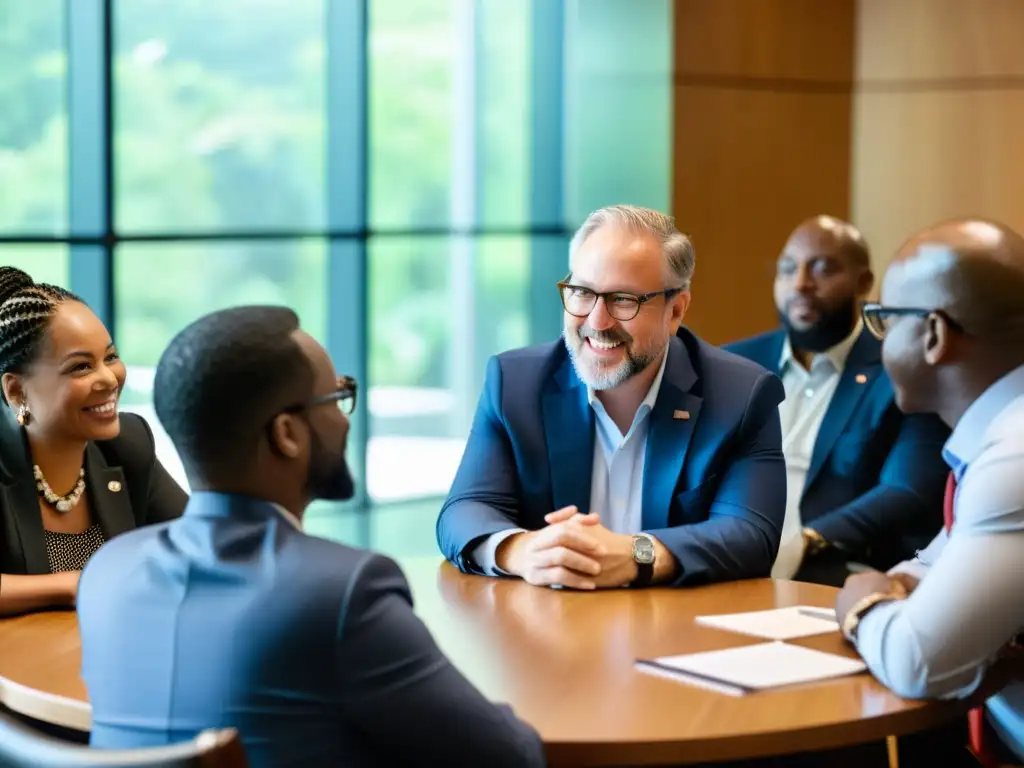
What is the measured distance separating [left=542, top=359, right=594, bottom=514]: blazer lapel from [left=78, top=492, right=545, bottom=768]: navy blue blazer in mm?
1300

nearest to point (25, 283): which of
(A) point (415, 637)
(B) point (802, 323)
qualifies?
(A) point (415, 637)

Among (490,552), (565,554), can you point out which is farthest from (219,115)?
(565,554)

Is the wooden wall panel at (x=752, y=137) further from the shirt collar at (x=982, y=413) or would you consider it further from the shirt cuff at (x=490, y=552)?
the shirt collar at (x=982, y=413)

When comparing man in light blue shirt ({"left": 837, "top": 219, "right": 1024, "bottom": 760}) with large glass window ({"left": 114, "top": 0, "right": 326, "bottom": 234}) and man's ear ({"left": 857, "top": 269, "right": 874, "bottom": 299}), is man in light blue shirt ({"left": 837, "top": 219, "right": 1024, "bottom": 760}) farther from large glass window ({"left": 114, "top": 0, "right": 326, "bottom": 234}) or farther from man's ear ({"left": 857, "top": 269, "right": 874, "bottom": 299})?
large glass window ({"left": 114, "top": 0, "right": 326, "bottom": 234})

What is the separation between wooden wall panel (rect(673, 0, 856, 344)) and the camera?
280 inches

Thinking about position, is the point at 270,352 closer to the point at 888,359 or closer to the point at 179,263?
the point at 888,359

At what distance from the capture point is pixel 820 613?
2.69 m

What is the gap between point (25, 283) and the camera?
3.17 meters

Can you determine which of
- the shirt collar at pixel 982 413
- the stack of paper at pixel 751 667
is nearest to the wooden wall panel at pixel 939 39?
the shirt collar at pixel 982 413

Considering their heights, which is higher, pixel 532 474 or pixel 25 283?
pixel 25 283

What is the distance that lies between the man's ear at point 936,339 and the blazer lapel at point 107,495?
1.68 metres

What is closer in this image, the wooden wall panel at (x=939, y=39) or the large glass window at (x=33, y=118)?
the large glass window at (x=33, y=118)

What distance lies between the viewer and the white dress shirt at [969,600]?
218cm

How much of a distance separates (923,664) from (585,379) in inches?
48.3
